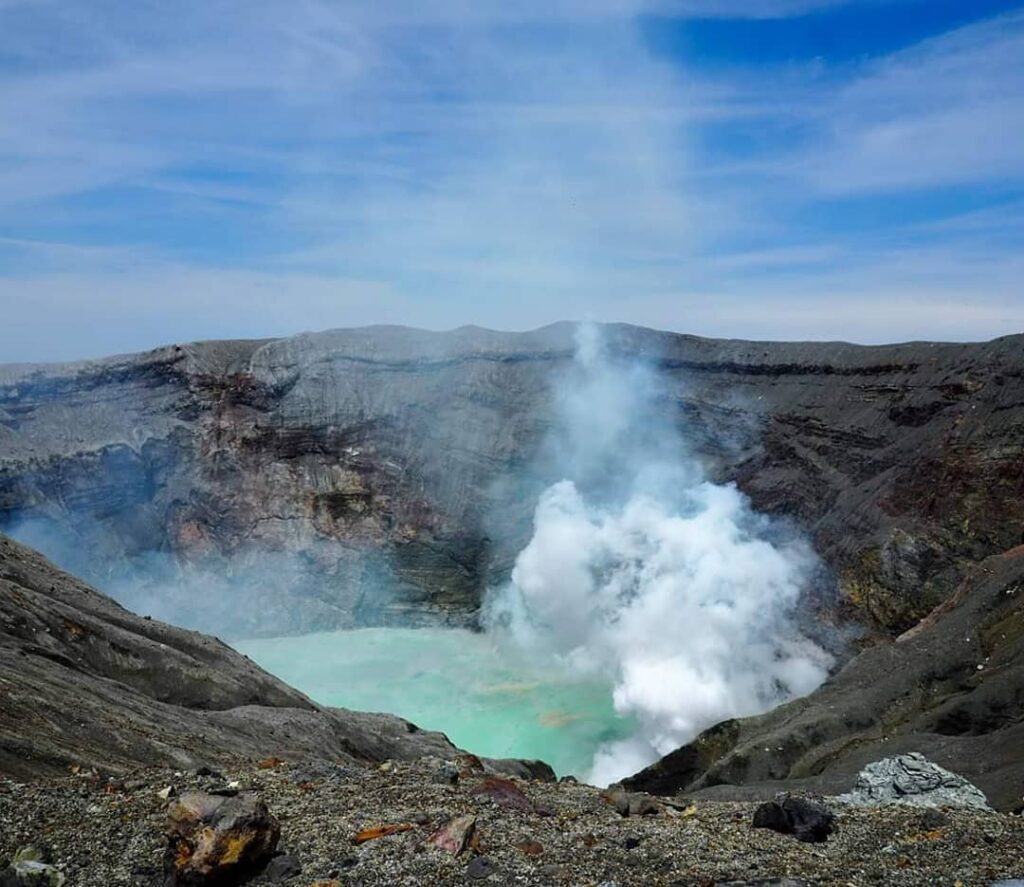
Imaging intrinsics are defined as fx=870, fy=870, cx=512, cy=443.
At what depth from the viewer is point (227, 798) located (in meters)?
8.23

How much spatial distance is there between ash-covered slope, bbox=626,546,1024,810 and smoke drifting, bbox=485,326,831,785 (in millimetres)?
7771

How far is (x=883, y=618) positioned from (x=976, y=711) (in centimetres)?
1650

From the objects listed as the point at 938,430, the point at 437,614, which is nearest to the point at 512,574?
the point at 437,614

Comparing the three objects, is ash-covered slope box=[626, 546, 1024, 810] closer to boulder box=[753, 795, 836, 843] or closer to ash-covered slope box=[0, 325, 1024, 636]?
boulder box=[753, 795, 836, 843]

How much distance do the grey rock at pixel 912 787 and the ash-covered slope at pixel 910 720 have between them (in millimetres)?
768

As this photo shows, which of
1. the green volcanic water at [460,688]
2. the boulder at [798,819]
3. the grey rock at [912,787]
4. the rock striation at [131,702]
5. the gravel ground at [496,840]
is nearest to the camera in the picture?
the gravel ground at [496,840]

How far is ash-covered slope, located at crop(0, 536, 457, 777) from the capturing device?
14375 mm

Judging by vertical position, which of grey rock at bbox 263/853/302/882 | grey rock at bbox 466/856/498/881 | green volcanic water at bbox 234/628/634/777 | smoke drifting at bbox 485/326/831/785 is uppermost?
grey rock at bbox 466/856/498/881

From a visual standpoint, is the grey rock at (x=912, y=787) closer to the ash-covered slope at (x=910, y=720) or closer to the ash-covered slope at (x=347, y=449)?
the ash-covered slope at (x=910, y=720)

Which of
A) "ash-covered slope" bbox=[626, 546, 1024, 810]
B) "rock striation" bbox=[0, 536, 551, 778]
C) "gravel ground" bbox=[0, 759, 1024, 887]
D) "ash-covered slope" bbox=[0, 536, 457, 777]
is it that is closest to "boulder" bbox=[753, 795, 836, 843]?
"gravel ground" bbox=[0, 759, 1024, 887]

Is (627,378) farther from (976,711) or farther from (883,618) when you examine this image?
(976,711)

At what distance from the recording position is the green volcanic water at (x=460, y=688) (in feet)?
122

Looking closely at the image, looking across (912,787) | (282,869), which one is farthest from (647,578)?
(282,869)

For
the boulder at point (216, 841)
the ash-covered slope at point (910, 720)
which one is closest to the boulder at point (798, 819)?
the boulder at point (216, 841)
